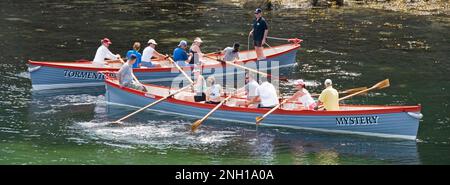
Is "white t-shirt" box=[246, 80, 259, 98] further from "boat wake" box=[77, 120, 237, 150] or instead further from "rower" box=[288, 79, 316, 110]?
"boat wake" box=[77, 120, 237, 150]

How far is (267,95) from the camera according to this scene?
25.8 m

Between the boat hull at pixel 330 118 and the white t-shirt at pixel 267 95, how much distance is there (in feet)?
1.18

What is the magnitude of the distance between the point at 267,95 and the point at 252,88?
703mm

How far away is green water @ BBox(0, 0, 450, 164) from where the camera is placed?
2311 cm

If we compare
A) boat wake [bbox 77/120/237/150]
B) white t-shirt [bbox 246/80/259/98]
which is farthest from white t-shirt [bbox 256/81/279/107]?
boat wake [bbox 77/120/237/150]

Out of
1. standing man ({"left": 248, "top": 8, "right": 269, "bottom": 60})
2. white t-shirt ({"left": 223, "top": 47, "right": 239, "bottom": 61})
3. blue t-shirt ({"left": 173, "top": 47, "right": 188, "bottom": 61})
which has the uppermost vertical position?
standing man ({"left": 248, "top": 8, "right": 269, "bottom": 60})

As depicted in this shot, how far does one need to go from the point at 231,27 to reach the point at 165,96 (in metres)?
21.1

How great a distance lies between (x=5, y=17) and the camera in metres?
50.9

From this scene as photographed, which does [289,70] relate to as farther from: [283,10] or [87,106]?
[283,10]

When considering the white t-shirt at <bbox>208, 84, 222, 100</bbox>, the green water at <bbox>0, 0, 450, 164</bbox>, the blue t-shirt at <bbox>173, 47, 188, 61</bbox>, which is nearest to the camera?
the green water at <bbox>0, 0, 450, 164</bbox>

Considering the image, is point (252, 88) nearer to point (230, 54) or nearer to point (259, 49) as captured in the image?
point (230, 54)

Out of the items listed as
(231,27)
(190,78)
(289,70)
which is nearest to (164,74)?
(190,78)

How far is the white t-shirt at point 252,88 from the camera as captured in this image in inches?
1030

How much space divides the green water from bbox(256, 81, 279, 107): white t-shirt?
947 millimetres
